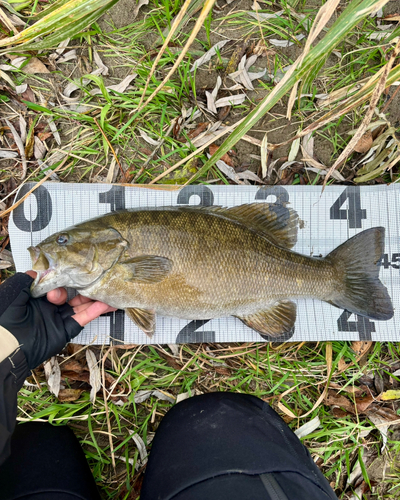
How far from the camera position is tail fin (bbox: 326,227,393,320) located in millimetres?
2656

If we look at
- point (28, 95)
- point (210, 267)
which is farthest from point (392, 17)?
point (28, 95)

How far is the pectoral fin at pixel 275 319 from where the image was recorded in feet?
8.83

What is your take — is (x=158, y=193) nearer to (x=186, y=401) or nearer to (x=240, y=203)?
(x=240, y=203)

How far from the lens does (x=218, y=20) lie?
2.94 m

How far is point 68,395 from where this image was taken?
2.80 meters

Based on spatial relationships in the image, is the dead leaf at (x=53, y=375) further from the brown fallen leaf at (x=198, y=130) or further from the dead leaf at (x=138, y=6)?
the dead leaf at (x=138, y=6)

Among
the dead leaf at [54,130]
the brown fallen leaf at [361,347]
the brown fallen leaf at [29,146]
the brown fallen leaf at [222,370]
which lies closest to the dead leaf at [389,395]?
the brown fallen leaf at [361,347]

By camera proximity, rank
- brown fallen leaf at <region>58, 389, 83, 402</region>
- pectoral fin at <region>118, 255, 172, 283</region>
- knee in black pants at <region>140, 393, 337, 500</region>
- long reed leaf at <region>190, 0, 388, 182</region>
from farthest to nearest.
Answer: brown fallen leaf at <region>58, 389, 83, 402</region> → pectoral fin at <region>118, 255, 172, 283</region> → knee in black pants at <region>140, 393, 337, 500</region> → long reed leaf at <region>190, 0, 388, 182</region>

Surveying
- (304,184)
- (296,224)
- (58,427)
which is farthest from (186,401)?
(304,184)

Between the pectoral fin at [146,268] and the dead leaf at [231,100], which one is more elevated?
the dead leaf at [231,100]

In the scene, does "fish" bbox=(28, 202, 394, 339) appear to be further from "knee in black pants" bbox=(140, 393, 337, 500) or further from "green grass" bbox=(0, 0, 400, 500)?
"knee in black pants" bbox=(140, 393, 337, 500)

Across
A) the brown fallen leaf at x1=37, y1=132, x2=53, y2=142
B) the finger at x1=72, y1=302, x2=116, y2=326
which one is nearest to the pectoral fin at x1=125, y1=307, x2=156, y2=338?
the finger at x1=72, y1=302, x2=116, y2=326

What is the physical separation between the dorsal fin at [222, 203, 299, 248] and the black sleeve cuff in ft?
5.23

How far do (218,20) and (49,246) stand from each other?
2.40 metres
